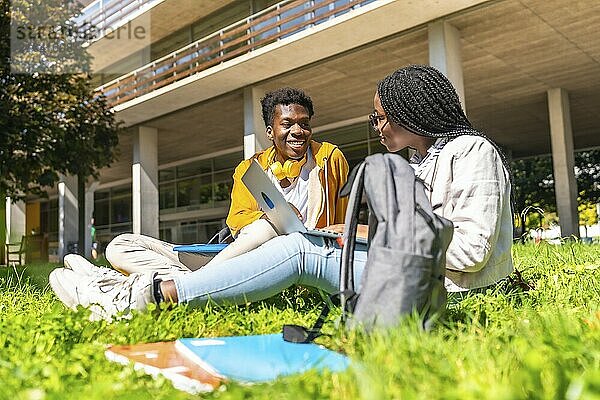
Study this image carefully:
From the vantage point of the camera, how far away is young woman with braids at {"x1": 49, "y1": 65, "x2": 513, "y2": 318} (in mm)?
2227

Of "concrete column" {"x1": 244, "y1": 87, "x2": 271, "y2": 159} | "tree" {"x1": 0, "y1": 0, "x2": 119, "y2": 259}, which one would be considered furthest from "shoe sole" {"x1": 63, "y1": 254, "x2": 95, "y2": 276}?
"concrete column" {"x1": 244, "y1": 87, "x2": 271, "y2": 159}

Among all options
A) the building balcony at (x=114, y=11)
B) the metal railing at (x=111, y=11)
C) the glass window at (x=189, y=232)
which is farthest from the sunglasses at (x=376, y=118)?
the glass window at (x=189, y=232)

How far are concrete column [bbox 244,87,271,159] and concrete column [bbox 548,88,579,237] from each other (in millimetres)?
7296

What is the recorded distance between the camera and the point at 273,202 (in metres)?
2.76

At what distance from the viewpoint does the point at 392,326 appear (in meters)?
1.77

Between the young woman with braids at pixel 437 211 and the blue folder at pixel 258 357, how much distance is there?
0.40m

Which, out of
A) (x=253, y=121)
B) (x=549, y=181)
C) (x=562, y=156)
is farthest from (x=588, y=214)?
(x=253, y=121)

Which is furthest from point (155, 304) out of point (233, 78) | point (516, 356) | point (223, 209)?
point (223, 209)

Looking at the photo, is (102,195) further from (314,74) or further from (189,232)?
(314,74)

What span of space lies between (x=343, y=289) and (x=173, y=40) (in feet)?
61.8

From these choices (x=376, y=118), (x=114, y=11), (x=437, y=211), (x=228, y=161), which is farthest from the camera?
(x=228, y=161)

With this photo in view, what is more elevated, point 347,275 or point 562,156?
point 562,156

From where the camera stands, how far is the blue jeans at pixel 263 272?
2.41 meters

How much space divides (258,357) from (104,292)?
106cm
